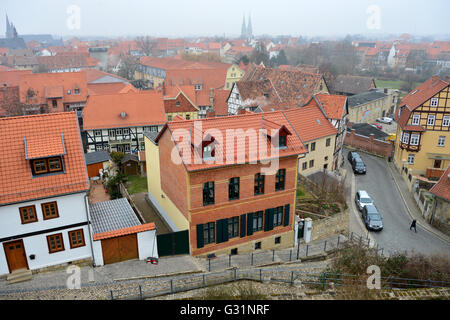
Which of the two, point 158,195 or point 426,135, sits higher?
point 426,135

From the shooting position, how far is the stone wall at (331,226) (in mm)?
27078

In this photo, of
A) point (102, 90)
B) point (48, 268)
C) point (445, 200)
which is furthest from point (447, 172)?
point (102, 90)

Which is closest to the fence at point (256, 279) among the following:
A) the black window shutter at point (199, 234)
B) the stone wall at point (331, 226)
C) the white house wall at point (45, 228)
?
the black window shutter at point (199, 234)

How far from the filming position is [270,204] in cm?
2402

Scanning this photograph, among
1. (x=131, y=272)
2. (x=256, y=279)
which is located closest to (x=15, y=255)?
(x=131, y=272)

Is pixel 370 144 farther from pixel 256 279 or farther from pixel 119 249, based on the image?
pixel 119 249

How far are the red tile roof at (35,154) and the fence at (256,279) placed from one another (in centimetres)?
608

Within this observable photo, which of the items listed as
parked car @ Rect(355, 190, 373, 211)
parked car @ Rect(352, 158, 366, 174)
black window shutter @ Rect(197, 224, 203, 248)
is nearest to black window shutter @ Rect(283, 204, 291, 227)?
black window shutter @ Rect(197, 224, 203, 248)

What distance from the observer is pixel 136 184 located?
115 feet

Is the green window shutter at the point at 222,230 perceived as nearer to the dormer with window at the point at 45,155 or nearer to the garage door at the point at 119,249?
the garage door at the point at 119,249

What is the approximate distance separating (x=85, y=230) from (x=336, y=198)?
20.4 m

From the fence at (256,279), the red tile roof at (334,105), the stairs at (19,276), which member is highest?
the red tile roof at (334,105)

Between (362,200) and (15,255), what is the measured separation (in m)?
28.5

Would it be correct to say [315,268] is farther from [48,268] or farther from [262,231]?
[48,268]
